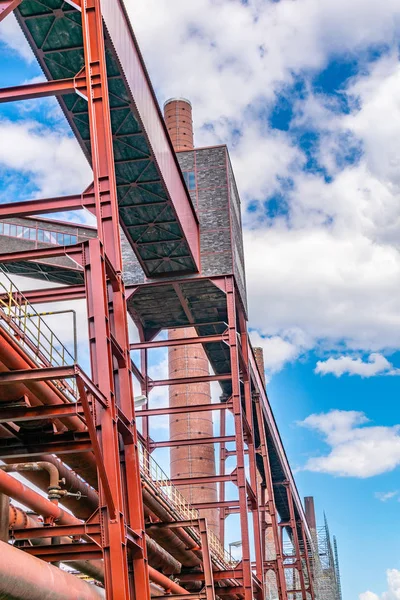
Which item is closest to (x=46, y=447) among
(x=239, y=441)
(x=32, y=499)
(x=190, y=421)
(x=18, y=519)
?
(x=32, y=499)

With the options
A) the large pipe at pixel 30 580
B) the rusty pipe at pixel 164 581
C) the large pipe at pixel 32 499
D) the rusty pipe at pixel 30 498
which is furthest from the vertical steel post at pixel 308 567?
the large pipe at pixel 30 580

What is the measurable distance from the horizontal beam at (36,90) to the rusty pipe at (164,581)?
9589mm

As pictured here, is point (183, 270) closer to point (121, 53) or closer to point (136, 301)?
point (136, 301)

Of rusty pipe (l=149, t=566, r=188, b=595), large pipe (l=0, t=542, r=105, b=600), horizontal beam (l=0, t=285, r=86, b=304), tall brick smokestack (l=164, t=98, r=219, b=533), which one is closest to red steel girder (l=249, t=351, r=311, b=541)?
tall brick smokestack (l=164, t=98, r=219, b=533)

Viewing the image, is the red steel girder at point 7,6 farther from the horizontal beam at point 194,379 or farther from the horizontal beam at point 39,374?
the horizontal beam at point 194,379

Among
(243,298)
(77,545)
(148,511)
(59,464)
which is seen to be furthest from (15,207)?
(243,298)

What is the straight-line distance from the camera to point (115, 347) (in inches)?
518

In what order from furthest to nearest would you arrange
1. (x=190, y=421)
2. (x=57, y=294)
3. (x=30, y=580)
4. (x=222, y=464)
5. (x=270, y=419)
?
(x=270, y=419) → (x=190, y=421) → (x=222, y=464) → (x=57, y=294) → (x=30, y=580)

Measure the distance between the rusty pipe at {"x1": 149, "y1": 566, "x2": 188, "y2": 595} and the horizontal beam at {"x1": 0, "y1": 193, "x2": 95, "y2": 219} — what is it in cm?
751

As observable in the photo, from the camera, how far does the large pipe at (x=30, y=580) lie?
25.7 feet

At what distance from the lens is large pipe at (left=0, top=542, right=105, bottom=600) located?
784 cm

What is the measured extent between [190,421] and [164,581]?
16915 millimetres

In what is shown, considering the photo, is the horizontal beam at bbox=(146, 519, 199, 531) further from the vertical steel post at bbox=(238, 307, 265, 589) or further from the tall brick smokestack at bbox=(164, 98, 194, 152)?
the tall brick smokestack at bbox=(164, 98, 194, 152)

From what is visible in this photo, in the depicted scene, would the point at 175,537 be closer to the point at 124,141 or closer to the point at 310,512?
the point at 124,141
